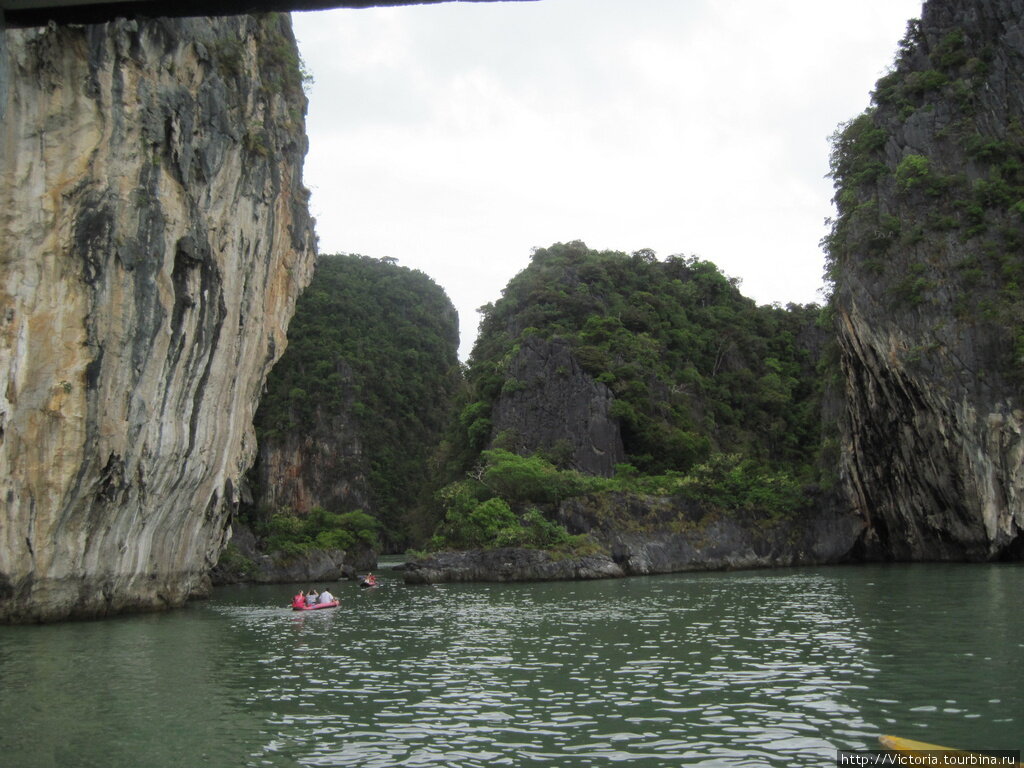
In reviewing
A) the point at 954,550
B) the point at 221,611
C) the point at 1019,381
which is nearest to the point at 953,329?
the point at 1019,381

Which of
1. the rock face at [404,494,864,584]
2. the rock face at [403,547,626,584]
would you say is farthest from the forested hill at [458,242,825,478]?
the rock face at [403,547,626,584]

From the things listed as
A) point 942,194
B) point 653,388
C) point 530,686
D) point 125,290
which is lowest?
point 530,686

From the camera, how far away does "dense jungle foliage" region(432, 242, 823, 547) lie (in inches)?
1587

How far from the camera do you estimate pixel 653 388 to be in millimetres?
50656

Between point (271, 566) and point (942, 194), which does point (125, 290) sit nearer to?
point (271, 566)

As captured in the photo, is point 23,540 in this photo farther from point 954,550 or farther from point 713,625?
point 954,550

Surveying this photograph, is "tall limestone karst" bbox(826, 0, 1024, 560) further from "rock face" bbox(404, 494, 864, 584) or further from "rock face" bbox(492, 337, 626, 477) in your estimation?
"rock face" bbox(492, 337, 626, 477)

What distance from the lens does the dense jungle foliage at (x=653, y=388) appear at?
132 feet

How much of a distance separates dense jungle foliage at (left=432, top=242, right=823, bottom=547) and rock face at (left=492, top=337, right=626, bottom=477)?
2.38 ft

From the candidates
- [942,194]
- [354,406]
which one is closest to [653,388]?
[942,194]

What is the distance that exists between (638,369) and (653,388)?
1.52 meters

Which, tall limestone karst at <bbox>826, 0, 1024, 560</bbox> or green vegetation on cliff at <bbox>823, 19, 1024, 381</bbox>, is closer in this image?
tall limestone karst at <bbox>826, 0, 1024, 560</bbox>

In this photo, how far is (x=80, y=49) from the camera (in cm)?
1547

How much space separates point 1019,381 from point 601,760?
30.4 m
